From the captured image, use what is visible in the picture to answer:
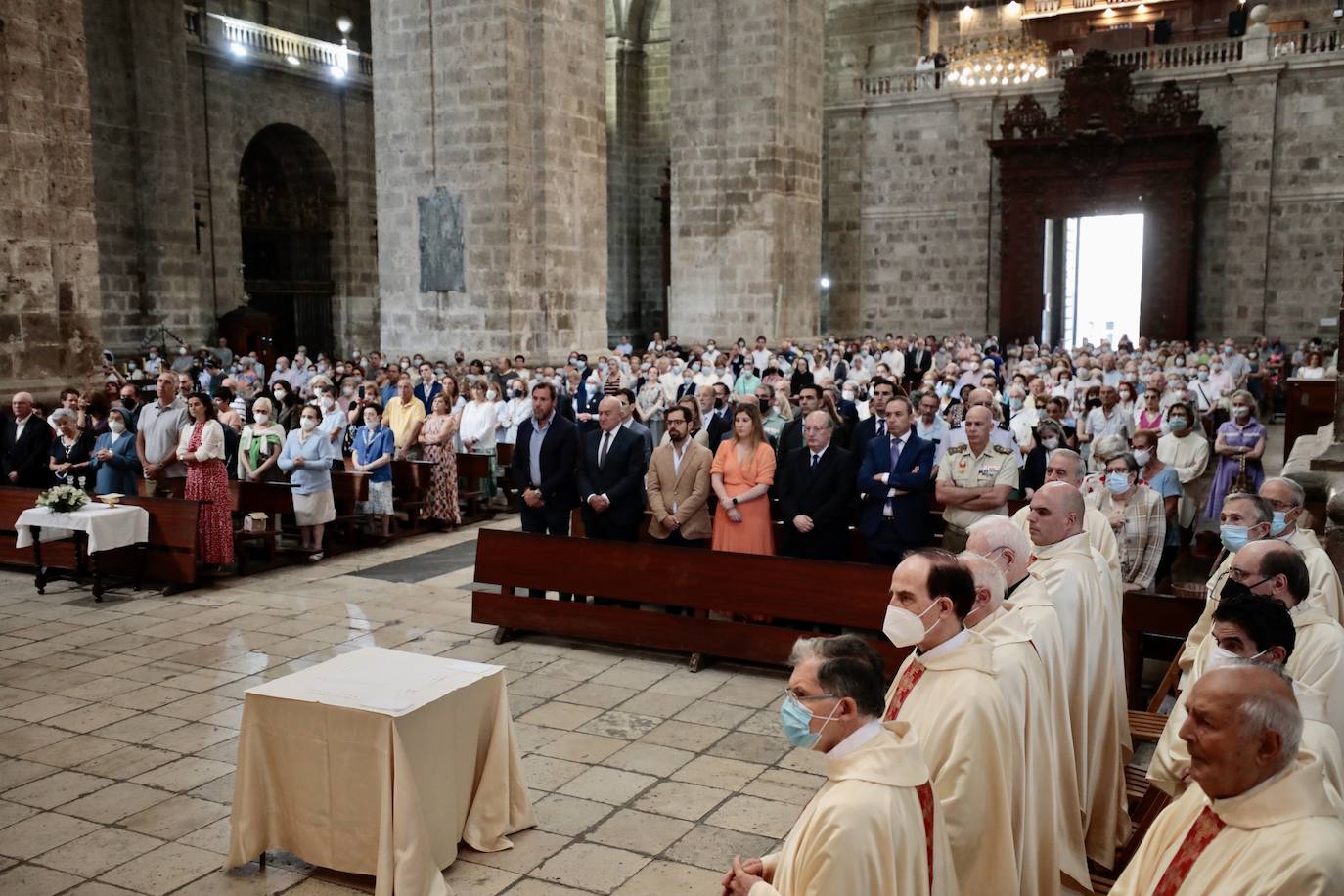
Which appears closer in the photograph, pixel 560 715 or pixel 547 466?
pixel 560 715

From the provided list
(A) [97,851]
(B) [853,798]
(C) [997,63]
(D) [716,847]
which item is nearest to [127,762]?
(A) [97,851]

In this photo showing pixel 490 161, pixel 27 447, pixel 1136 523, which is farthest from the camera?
pixel 490 161

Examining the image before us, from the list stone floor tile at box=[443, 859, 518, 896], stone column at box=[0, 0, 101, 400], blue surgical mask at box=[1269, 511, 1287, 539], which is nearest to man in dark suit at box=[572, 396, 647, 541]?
stone floor tile at box=[443, 859, 518, 896]

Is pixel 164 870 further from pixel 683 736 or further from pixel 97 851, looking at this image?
pixel 683 736

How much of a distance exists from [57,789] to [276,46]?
71.3 ft

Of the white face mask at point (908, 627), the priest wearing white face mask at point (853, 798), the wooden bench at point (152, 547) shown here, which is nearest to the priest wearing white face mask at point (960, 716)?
the white face mask at point (908, 627)

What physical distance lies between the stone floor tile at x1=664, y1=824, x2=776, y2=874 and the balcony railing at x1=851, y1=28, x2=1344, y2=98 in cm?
2269

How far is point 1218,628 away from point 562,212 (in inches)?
542

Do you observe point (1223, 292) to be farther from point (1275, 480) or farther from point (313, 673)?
point (313, 673)

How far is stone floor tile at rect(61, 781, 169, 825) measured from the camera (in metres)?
5.03

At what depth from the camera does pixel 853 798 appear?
2.57 metres

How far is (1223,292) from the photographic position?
76.9 feet

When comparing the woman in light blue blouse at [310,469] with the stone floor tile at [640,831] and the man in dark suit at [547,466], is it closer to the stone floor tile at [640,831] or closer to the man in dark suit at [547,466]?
the man in dark suit at [547,466]

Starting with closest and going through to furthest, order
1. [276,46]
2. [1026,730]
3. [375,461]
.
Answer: [1026,730], [375,461], [276,46]
